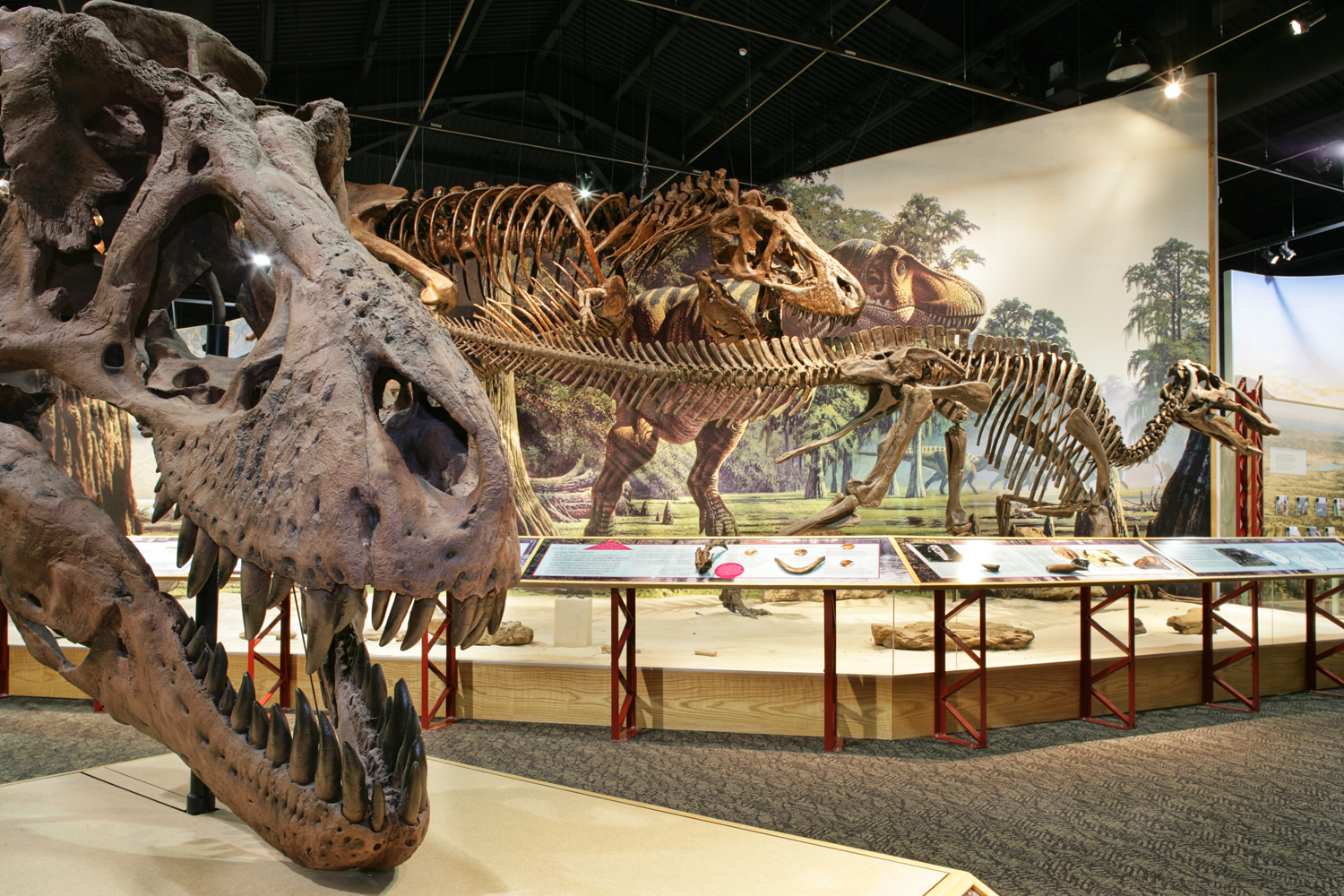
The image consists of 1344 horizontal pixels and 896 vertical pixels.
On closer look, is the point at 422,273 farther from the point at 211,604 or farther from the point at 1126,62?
the point at 1126,62

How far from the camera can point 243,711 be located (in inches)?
56.7

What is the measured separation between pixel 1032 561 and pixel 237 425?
12.6 ft

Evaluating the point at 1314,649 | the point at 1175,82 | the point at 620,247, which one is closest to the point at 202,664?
the point at 620,247

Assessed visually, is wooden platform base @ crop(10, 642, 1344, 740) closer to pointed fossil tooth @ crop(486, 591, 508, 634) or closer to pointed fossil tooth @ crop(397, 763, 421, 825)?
pointed fossil tooth @ crop(397, 763, 421, 825)

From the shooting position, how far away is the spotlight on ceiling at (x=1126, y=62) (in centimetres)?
722

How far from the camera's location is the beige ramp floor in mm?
1732

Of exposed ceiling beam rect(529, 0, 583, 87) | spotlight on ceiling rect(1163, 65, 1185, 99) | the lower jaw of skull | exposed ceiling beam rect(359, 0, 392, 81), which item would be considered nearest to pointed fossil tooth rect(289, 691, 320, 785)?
the lower jaw of skull

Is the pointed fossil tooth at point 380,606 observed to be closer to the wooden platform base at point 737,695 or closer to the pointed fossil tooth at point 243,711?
the pointed fossil tooth at point 243,711

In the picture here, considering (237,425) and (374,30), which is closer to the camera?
(237,425)

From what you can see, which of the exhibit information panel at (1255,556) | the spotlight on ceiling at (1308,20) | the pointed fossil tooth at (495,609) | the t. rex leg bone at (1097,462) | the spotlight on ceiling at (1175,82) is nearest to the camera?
the pointed fossil tooth at (495,609)

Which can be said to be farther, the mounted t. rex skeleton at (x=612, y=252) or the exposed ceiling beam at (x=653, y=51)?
the exposed ceiling beam at (x=653, y=51)

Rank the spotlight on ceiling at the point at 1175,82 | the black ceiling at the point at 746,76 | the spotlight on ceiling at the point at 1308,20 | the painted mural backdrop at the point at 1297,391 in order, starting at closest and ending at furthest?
the spotlight on ceiling at the point at 1308,20, the spotlight on ceiling at the point at 1175,82, the black ceiling at the point at 746,76, the painted mural backdrop at the point at 1297,391

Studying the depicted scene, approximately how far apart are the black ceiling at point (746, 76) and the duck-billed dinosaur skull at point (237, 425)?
18.3 feet

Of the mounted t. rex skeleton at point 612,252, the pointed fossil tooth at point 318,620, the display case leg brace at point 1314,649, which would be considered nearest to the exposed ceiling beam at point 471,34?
the mounted t. rex skeleton at point 612,252
